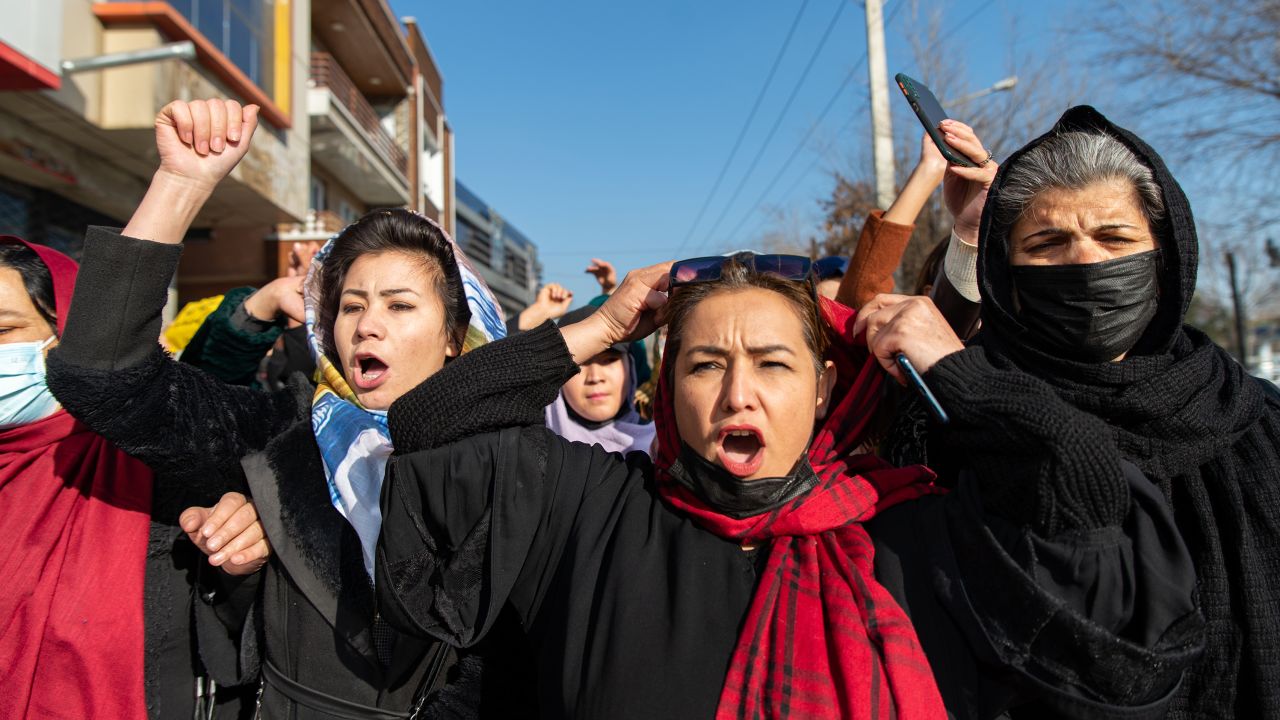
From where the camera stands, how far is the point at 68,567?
2160 millimetres

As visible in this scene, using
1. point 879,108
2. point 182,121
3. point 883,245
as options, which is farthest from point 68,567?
point 879,108

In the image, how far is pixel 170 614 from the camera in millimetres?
2223

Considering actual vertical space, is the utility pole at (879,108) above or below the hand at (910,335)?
above

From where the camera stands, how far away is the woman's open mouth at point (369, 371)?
2.05 m

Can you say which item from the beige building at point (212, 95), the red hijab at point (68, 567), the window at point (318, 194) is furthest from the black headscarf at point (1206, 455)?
the window at point (318, 194)

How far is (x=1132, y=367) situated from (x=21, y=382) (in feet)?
8.49

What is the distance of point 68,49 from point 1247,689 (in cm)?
1111

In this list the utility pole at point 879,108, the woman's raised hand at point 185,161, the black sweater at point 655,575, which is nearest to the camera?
the black sweater at point 655,575

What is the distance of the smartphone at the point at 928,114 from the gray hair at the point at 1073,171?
0.19 m

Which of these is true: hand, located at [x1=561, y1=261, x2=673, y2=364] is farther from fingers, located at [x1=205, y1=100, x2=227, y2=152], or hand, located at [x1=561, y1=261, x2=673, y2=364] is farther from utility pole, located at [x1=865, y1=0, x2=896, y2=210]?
utility pole, located at [x1=865, y1=0, x2=896, y2=210]

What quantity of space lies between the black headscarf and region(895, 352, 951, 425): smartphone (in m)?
0.23

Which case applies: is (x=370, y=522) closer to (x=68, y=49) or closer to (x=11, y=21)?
(x=11, y=21)

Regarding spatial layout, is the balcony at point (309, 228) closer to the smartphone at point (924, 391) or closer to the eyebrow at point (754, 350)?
the eyebrow at point (754, 350)

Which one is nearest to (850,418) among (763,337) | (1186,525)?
(763,337)
